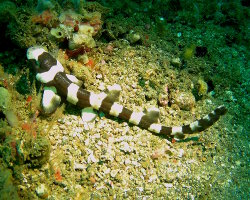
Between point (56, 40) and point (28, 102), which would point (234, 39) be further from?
point (28, 102)

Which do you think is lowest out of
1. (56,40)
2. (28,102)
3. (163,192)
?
(163,192)

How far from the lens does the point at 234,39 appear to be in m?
6.69

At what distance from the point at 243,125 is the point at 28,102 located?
5036 mm

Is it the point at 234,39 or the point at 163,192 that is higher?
the point at 234,39

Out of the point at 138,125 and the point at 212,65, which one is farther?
the point at 212,65

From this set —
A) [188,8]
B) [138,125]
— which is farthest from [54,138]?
[188,8]

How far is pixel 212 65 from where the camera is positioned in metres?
5.85

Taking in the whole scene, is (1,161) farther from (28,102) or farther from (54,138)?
(28,102)

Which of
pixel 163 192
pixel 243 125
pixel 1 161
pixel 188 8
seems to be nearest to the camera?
pixel 1 161

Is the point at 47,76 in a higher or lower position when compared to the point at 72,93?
higher

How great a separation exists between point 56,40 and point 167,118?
303 centimetres

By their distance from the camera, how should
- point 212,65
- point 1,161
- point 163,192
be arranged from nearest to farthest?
point 1,161
point 163,192
point 212,65

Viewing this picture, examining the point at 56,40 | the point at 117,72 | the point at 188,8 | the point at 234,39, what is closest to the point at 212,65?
the point at 234,39

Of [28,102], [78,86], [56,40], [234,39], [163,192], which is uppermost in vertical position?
[234,39]
